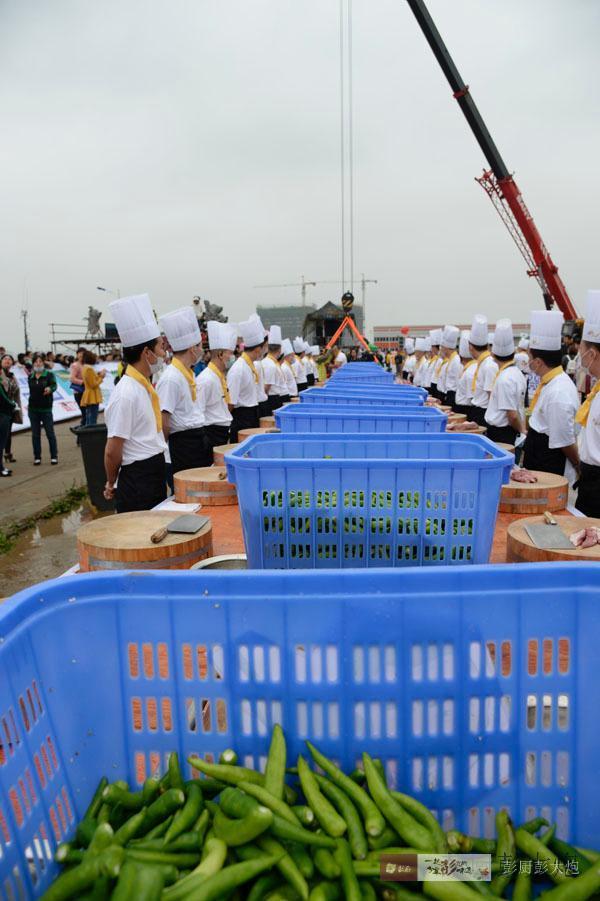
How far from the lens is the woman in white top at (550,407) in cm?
436

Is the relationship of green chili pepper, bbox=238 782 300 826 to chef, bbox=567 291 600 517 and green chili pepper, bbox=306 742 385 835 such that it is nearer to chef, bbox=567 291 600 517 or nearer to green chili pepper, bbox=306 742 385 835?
green chili pepper, bbox=306 742 385 835

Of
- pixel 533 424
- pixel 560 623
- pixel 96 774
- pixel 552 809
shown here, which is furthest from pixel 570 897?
pixel 533 424

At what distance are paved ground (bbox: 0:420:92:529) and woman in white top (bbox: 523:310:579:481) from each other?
643 cm

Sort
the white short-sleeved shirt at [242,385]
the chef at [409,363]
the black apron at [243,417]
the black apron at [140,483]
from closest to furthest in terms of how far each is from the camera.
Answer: the black apron at [140,483]
the white short-sleeved shirt at [242,385]
the black apron at [243,417]
the chef at [409,363]

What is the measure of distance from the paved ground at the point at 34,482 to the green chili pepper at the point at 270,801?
23.6 feet

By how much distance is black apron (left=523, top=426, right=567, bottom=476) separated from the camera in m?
4.66

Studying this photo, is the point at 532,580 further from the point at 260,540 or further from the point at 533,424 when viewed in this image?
the point at 533,424

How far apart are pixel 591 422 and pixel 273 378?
26.8 feet

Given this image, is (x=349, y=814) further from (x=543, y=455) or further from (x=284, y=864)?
(x=543, y=455)

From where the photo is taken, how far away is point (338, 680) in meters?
1.31

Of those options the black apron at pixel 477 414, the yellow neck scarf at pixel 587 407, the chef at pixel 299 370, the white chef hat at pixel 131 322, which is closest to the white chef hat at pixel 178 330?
the white chef hat at pixel 131 322

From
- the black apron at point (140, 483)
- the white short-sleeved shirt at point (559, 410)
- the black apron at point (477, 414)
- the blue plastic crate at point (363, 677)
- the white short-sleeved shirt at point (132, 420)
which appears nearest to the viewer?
the blue plastic crate at point (363, 677)

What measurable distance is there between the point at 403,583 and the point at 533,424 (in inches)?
148

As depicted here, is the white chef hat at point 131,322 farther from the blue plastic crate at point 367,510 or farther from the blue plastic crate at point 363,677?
the blue plastic crate at point 363,677
